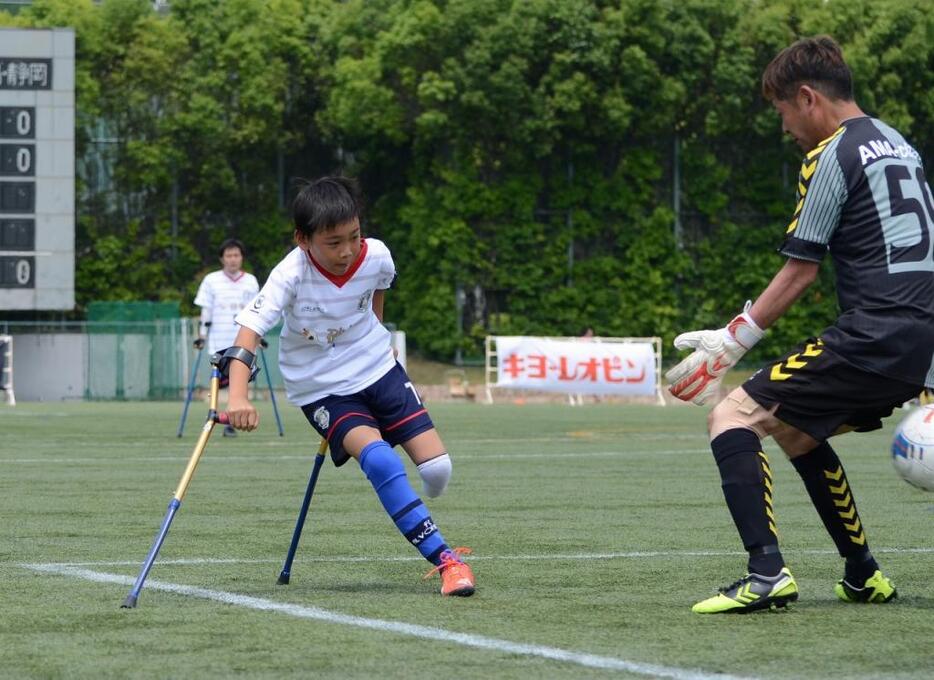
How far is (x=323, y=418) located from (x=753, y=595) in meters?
1.90

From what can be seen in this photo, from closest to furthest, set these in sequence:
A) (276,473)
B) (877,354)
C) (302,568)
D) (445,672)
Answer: (445,672) → (877,354) → (302,568) → (276,473)

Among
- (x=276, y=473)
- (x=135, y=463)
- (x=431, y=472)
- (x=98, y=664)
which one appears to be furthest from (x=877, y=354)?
(x=135, y=463)

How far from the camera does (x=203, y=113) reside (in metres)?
49.1

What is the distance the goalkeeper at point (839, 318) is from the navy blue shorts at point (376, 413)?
136 centimetres

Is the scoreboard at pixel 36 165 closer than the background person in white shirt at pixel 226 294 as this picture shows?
No

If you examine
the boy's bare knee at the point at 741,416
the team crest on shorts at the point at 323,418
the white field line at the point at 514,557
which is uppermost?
the boy's bare knee at the point at 741,416

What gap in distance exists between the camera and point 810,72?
6500 mm

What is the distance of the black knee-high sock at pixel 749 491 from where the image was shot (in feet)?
21.5

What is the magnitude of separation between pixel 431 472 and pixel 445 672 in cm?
237

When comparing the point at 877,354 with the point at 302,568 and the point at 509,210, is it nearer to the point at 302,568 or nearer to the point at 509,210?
the point at 302,568

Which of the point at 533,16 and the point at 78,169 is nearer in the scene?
the point at 533,16

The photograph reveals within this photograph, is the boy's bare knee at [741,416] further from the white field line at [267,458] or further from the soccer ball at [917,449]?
the white field line at [267,458]

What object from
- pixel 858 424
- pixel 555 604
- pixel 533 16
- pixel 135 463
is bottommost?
pixel 135 463

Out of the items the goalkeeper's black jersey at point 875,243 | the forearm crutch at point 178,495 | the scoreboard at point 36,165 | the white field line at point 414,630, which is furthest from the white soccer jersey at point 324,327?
the scoreboard at point 36,165
